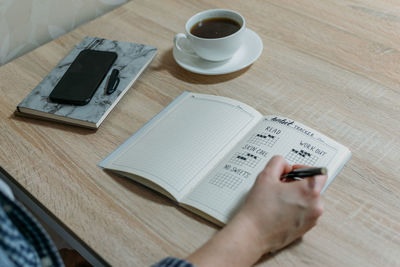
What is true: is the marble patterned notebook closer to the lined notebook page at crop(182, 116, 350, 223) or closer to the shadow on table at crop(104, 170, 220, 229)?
Result: the shadow on table at crop(104, 170, 220, 229)

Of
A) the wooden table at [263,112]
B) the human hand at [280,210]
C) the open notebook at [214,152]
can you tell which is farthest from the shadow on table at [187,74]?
the human hand at [280,210]

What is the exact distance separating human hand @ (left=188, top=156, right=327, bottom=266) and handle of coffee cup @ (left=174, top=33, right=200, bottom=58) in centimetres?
43

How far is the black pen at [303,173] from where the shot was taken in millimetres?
577

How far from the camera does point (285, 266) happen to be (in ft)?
1.86

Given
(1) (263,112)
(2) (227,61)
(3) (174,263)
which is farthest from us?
(2) (227,61)

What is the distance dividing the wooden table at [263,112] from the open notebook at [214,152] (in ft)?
0.09

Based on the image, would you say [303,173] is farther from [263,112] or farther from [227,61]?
[227,61]

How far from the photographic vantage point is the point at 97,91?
838 millimetres

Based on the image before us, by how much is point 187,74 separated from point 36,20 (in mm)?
471

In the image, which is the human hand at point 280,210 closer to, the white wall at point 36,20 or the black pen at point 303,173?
the black pen at point 303,173

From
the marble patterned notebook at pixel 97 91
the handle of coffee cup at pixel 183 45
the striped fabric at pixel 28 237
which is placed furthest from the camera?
the handle of coffee cup at pixel 183 45

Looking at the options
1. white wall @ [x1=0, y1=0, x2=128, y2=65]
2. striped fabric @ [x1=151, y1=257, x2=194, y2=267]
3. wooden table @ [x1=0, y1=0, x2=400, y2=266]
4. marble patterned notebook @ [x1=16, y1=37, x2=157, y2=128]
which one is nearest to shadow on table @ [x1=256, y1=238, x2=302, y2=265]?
wooden table @ [x1=0, y1=0, x2=400, y2=266]

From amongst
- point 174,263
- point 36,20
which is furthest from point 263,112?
point 36,20

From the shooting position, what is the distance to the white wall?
1013 millimetres
